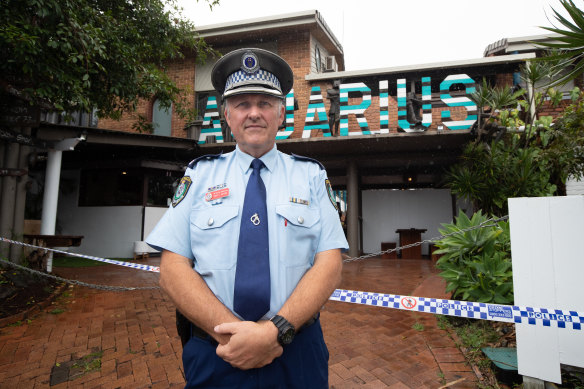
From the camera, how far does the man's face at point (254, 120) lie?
153cm

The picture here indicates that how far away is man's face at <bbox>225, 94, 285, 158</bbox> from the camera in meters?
1.53

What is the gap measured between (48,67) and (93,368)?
3719 mm

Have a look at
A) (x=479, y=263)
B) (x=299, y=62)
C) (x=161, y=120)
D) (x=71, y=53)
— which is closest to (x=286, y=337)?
(x=479, y=263)

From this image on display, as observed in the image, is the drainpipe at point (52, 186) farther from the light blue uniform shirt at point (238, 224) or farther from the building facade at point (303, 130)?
the light blue uniform shirt at point (238, 224)

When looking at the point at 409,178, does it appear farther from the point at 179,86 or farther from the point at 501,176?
the point at 179,86

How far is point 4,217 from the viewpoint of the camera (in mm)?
5816

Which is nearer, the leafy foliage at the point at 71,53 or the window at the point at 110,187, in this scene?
the leafy foliage at the point at 71,53

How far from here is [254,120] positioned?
5.02 ft

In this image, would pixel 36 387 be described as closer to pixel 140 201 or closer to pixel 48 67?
pixel 48 67

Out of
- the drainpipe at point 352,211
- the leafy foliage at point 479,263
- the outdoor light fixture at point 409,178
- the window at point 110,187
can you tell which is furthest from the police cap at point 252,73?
the outdoor light fixture at point 409,178

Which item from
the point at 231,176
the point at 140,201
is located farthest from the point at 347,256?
the point at 231,176

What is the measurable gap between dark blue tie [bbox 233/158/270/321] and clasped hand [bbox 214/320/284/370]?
109 millimetres

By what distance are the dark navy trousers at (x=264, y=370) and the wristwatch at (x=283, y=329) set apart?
20 centimetres

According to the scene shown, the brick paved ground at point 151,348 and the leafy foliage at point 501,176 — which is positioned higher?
the leafy foliage at point 501,176
